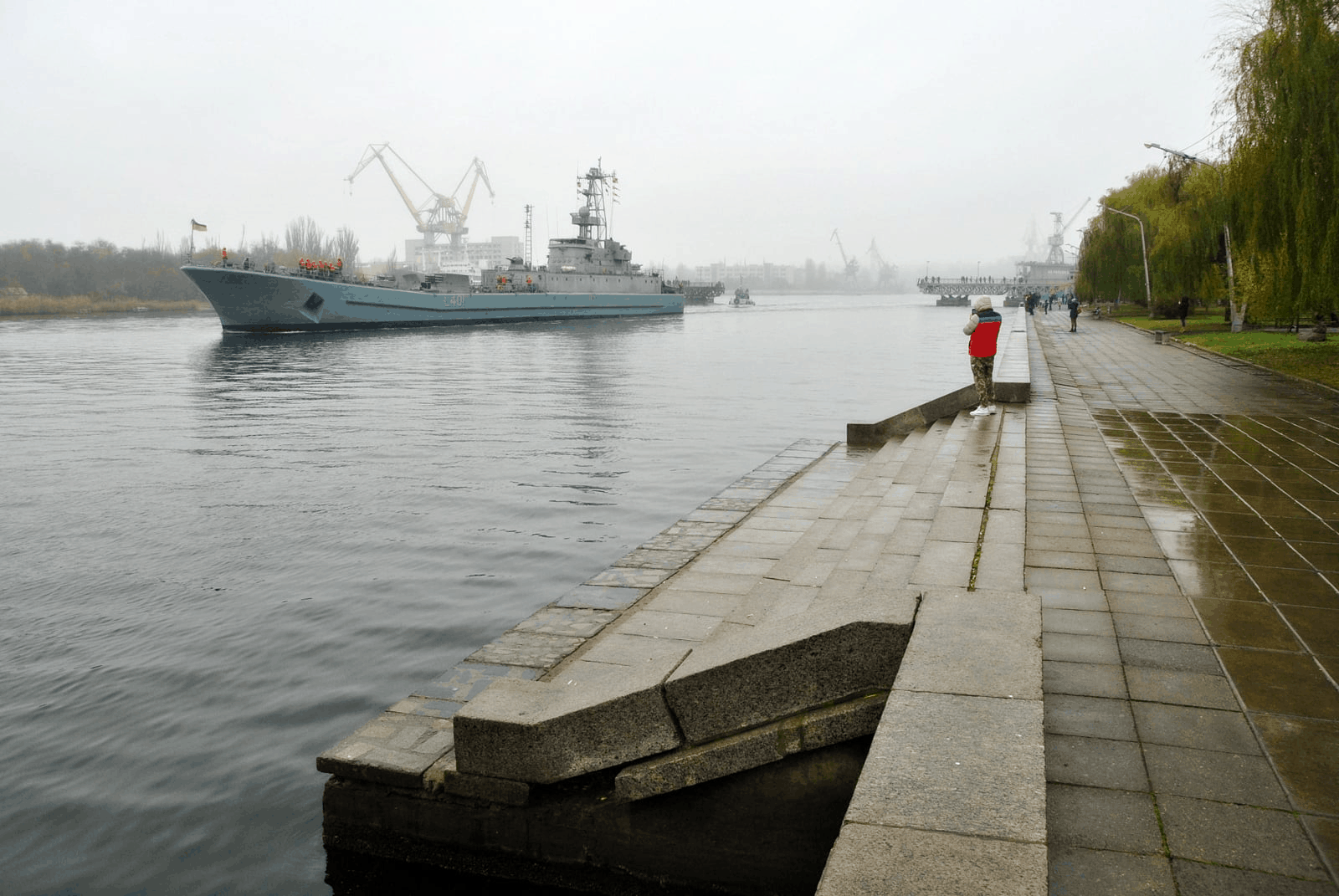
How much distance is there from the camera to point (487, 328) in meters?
67.2

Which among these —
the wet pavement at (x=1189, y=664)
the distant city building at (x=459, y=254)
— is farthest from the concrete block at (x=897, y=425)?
the distant city building at (x=459, y=254)

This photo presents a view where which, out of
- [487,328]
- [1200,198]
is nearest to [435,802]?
[1200,198]

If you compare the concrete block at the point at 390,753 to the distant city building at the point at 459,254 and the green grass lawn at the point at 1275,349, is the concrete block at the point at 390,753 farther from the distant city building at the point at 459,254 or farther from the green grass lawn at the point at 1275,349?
the distant city building at the point at 459,254

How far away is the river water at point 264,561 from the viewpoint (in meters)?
4.79

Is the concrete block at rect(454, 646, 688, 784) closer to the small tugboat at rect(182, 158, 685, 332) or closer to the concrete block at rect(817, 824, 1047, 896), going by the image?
the concrete block at rect(817, 824, 1047, 896)

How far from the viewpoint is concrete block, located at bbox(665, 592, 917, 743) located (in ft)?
12.3

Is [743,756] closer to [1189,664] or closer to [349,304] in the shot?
[1189,664]

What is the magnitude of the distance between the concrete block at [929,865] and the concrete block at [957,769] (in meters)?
0.05

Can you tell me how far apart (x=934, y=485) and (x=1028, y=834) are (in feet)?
19.5

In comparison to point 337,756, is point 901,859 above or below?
above

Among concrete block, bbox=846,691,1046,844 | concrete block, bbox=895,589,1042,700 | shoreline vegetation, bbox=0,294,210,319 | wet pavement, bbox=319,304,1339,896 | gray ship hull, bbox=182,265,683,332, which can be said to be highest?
shoreline vegetation, bbox=0,294,210,319

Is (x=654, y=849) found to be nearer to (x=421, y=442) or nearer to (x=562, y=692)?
(x=562, y=692)

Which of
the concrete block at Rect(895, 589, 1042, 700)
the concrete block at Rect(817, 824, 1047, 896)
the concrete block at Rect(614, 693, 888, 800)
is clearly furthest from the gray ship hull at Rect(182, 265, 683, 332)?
the concrete block at Rect(817, 824, 1047, 896)

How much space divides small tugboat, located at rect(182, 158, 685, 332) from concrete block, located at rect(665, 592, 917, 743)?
54.4m
